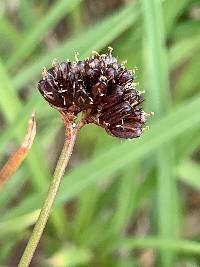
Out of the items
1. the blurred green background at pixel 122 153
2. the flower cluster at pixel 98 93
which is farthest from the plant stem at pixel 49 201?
the blurred green background at pixel 122 153

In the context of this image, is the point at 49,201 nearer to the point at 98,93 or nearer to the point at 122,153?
the point at 98,93

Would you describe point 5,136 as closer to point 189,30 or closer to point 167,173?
point 167,173

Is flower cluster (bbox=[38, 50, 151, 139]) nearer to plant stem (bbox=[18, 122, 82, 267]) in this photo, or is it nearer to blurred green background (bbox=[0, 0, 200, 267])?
plant stem (bbox=[18, 122, 82, 267])

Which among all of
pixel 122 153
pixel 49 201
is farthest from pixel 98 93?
pixel 122 153

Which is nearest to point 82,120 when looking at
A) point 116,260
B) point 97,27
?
point 97,27

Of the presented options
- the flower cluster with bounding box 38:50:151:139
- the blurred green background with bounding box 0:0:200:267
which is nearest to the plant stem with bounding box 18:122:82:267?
the flower cluster with bounding box 38:50:151:139

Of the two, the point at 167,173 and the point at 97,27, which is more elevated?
the point at 97,27
